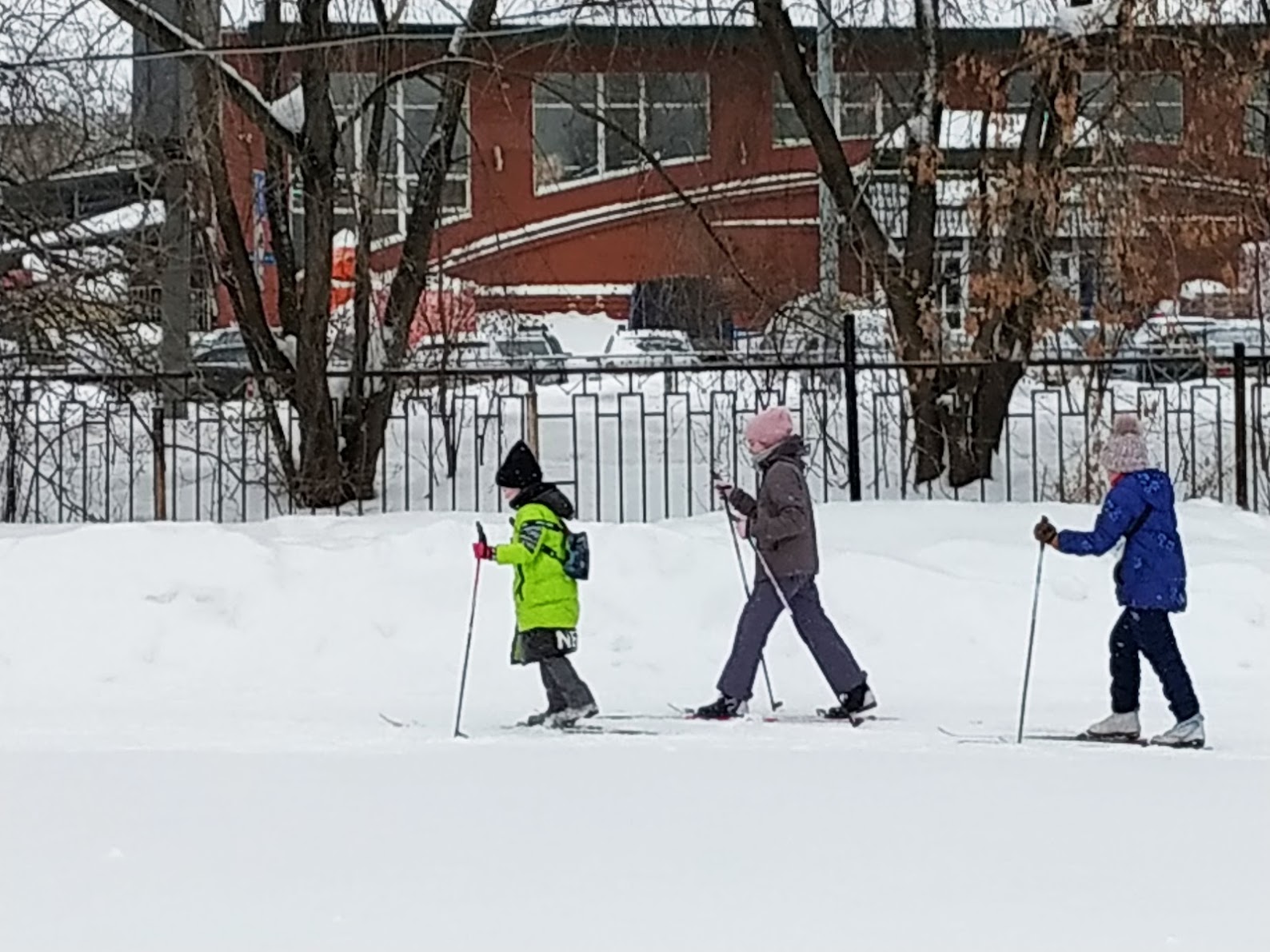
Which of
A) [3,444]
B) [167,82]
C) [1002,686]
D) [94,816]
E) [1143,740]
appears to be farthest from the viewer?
[167,82]

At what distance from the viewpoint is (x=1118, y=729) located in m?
7.84

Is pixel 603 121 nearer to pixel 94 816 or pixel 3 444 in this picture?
pixel 3 444

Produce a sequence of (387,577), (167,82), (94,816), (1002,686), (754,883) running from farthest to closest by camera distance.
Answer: (167,82), (387,577), (1002,686), (94,816), (754,883)

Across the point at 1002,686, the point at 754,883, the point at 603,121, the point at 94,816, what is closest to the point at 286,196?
the point at 603,121

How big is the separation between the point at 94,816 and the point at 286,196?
28.8ft

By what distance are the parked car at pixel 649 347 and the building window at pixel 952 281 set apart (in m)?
2.48

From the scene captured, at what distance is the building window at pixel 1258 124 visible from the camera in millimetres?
13484

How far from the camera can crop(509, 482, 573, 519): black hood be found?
27.3 feet

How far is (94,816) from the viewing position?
20.9 ft

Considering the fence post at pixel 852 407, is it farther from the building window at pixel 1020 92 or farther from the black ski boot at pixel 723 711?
the black ski boot at pixel 723 711

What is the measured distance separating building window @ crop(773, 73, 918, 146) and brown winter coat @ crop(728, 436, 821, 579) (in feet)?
A: 21.9

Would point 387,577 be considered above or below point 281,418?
below

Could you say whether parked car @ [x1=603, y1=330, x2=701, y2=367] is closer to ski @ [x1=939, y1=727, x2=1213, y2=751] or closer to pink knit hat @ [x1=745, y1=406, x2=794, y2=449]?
pink knit hat @ [x1=745, y1=406, x2=794, y2=449]

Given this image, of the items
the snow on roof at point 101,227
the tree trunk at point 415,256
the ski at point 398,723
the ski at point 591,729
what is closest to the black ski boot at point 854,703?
the ski at point 591,729
